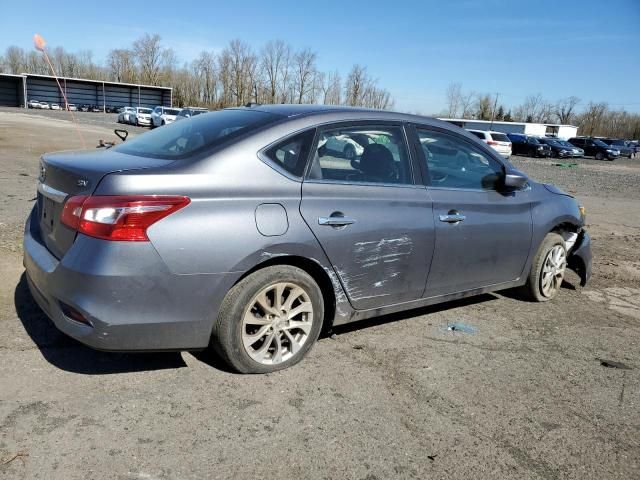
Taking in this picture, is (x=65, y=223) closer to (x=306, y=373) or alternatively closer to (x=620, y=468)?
(x=306, y=373)

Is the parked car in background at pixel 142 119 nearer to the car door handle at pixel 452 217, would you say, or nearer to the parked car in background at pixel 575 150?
the parked car in background at pixel 575 150

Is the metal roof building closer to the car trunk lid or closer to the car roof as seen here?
the car trunk lid

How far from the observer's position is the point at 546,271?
16.3 ft

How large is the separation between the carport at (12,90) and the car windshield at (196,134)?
83280 mm

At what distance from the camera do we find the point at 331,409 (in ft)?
9.78

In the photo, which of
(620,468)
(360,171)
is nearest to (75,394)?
(360,171)

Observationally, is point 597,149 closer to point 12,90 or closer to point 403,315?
point 403,315

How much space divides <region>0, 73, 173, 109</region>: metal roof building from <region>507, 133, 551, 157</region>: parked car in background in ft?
195

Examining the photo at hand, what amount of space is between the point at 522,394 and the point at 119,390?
2.38 m

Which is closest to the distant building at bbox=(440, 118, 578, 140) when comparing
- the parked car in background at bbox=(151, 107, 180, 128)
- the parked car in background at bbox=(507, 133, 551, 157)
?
the parked car in background at bbox=(507, 133, 551, 157)

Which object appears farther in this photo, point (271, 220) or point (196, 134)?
point (196, 134)

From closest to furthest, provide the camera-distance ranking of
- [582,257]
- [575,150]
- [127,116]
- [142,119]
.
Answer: [582,257], [575,150], [142,119], [127,116]

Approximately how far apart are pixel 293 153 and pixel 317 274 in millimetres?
765

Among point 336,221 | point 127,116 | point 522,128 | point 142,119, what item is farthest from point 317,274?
point 522,128
